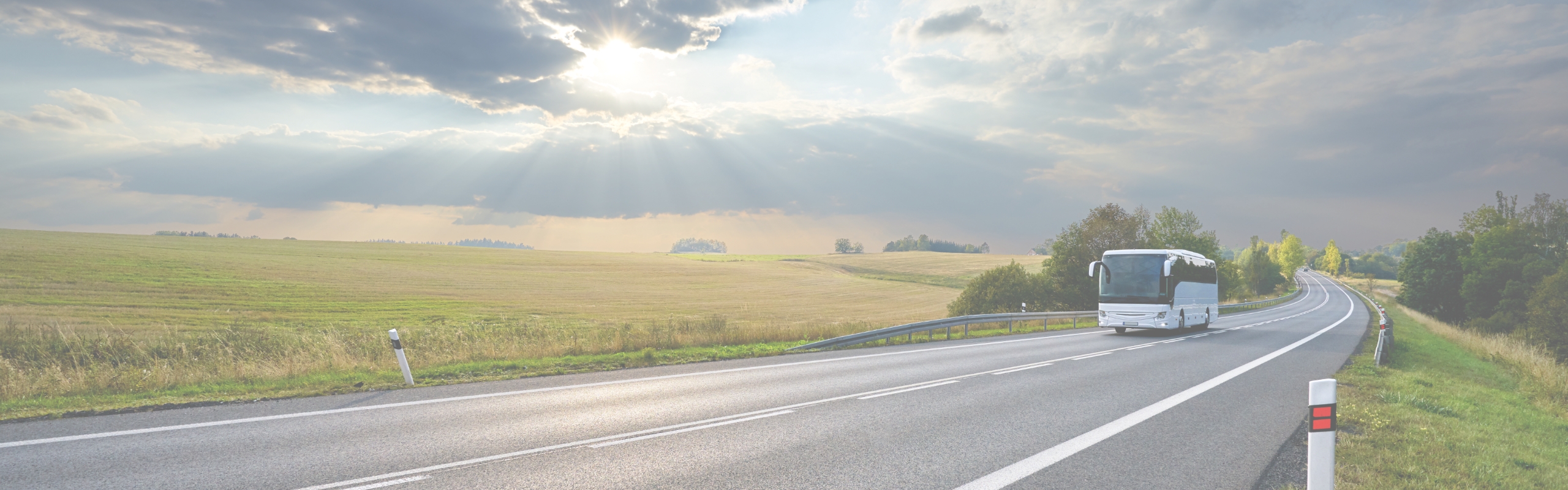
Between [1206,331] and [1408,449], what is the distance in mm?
19377

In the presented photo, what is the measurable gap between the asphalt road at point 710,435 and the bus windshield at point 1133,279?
10195 millimetres

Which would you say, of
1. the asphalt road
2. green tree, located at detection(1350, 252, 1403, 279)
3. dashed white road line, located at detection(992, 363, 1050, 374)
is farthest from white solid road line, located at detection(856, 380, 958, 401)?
green tree, located at detection(1350, 252, 1403, 279)

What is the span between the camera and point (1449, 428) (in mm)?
7633

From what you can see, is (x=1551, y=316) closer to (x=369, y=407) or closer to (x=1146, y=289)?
(x=1146, y=289)

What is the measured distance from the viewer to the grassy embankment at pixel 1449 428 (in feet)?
18.6

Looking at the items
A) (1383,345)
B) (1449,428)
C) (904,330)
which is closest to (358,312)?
(904,330)

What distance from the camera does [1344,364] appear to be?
46.2ft

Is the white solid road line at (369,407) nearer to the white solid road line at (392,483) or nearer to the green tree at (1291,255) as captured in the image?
the white solid road line at (392,483)

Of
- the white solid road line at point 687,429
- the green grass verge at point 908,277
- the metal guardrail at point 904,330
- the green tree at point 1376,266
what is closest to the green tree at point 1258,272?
the green grass verge at point 908,277

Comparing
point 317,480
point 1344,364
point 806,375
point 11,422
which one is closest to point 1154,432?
point 806,375

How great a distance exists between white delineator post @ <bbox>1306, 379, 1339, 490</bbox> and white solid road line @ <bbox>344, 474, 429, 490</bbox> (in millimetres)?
5976

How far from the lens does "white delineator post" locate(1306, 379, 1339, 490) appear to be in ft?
13.9

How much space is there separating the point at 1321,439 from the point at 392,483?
245 inches

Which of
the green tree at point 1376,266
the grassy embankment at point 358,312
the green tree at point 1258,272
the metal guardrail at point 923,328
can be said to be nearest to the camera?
the grassy embankment at point 358,312
